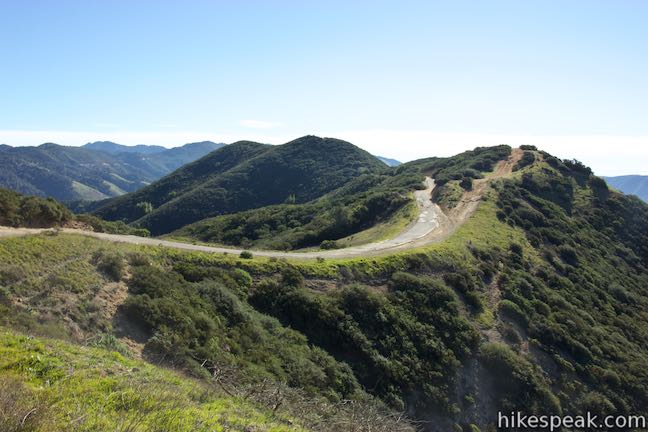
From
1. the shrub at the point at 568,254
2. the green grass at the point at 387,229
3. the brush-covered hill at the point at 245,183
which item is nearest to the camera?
the green grass at the point at 387,229

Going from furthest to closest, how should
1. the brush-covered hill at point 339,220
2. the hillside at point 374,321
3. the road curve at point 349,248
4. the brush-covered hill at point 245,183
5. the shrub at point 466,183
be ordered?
the brush-covered hill at point 245,183, the shrub at point 466,183, the brush-covered hill at point 339,220, the road curve at point 349,248, the hillside at point 374,321

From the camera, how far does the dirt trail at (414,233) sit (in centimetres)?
2705

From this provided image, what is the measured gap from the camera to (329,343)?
22.7 meters

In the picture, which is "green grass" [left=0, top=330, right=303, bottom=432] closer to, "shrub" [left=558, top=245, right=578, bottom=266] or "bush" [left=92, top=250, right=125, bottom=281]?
"bush" [left=92, top=250, right=125, bottom=281]

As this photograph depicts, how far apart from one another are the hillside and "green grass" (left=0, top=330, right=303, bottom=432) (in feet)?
7.89

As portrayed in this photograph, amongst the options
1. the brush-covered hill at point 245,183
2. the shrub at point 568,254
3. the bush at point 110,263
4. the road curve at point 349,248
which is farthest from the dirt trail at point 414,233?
the brush-covered hill at point 245,183

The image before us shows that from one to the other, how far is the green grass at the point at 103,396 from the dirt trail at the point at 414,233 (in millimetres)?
13192

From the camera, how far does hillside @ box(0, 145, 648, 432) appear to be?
16.4m

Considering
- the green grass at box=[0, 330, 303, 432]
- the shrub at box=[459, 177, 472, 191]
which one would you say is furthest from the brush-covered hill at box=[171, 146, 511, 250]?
the green grass at box=[0, 330, 303, 432]

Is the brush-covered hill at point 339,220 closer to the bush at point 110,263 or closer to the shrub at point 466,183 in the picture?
the shrub at point 466,183

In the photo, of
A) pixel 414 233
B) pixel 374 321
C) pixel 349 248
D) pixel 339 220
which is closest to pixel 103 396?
pixel 374 321

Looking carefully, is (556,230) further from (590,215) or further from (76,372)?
(76,372)

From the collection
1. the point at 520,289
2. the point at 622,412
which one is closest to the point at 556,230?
the point at 520,289

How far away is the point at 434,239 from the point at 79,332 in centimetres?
3286
